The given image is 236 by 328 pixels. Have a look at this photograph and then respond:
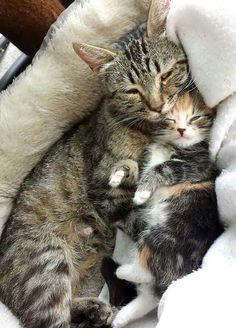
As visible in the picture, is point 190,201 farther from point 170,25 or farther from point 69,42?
point 69,42

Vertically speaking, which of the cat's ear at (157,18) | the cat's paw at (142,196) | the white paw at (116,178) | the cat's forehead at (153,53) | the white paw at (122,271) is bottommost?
the white paw at (122,271)

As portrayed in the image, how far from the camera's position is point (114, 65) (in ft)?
5.19

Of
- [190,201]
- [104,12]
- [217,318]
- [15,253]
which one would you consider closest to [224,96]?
[190,201]

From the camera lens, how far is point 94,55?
5.10 feet

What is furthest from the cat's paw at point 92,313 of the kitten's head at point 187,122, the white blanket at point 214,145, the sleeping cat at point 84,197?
the kitten's head at point 187,122

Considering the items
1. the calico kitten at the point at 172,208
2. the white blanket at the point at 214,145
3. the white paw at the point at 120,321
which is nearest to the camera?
the white blanket at the point at 214,145

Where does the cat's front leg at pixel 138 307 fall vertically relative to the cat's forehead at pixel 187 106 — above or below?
below

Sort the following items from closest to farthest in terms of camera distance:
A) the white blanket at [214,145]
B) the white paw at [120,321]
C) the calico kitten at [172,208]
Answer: the white blanket at [214,145] < the calico kitten at [172,208] < the white paw at [120,321]

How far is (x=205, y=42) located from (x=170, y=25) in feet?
0.37

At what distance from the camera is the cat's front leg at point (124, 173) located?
154 cm

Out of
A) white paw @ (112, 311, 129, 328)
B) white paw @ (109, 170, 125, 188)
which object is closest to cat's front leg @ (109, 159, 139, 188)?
white paw @ (109, 170, 125, 188)

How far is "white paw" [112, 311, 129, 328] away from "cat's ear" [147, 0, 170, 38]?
75cm

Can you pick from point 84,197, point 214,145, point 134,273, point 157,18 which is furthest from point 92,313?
point 157,18

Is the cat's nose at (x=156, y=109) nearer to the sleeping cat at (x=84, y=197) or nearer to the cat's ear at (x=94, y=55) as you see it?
the sleeping cat at (x=84, y=197)
